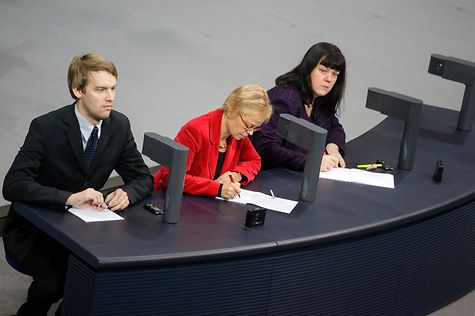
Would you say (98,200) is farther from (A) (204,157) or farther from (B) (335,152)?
(B) (335,152)

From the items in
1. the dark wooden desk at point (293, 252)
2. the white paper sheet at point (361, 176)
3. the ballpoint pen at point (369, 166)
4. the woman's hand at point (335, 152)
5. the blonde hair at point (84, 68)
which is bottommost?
the dark wooden desk at point (293, 252)

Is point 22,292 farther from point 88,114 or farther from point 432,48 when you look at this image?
point 432,48

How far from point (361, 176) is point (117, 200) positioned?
1.56m

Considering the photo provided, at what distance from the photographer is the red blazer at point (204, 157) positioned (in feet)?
13.6

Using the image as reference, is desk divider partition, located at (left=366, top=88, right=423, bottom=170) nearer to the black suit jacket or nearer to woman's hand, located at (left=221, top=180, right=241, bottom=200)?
Answer: woman's hand, located at (left=221, top=180, right=241, bottom=200)

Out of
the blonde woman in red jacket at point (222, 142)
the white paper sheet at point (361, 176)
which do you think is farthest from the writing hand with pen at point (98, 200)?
the white paper sheet at point (361, 176)

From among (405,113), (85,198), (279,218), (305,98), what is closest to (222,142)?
(279,218)

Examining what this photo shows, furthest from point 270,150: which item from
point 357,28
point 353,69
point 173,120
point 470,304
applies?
point 357,28

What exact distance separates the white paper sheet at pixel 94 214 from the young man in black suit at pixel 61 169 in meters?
0.03

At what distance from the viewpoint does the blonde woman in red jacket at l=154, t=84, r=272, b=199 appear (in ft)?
13.6

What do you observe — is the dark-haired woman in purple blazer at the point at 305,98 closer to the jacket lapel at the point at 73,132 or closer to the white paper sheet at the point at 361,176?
the white paper sheet at the point at 361,176

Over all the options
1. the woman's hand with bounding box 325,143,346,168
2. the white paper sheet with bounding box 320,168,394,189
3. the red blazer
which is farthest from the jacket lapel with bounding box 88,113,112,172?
the woman's hand with bounding box 325,143,346,168

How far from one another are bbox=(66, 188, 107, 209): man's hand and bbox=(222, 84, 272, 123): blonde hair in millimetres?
812

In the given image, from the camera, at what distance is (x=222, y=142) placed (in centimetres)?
440
